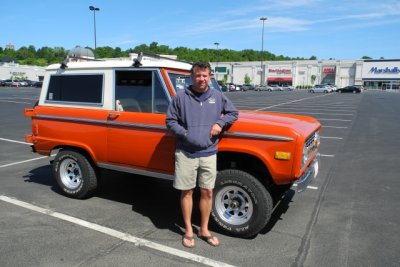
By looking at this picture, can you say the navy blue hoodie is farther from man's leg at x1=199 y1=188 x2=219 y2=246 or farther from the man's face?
man's leg at x1=199 y1=188 x2=219 y2=246

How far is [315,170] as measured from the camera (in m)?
4.79

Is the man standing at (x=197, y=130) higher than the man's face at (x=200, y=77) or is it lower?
lower

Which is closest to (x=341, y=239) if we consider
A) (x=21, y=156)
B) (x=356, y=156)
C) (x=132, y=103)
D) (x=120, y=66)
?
(x=132, y=103)

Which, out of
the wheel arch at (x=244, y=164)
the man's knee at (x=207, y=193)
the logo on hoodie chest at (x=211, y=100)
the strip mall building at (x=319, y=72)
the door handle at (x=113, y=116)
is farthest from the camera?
the strip mall building at (x=319, y=72)

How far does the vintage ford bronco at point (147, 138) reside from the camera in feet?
13.3

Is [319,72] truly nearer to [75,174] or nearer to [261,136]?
[75,174]

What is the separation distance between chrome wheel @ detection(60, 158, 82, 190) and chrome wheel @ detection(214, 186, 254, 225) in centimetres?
241

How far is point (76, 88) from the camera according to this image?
17.6ft

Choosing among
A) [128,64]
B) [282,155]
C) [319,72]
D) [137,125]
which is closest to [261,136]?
[282,155]

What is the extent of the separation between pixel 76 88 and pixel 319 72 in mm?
101739

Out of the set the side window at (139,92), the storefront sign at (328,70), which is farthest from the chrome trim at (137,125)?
the storefront sign at (328,70)

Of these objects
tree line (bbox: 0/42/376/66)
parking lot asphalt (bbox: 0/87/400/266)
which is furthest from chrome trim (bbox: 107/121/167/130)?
tree line (bbox: 0/42/376/66)

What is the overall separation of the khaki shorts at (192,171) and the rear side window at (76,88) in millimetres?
1877

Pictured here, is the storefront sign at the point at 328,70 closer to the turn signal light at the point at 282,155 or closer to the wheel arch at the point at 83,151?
the wheel arch at the point at 83,151
